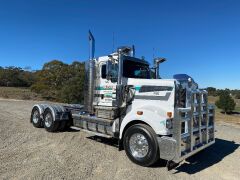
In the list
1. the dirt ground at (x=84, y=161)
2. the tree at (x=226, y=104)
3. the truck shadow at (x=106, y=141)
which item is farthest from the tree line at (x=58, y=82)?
the truck shadow at (x=106, y=141)

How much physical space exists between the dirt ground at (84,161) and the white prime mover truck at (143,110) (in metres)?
0.45

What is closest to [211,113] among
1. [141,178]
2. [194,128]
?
[194,128]

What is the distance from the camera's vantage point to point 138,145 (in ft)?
22.9

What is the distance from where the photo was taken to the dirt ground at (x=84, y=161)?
19.4 feet

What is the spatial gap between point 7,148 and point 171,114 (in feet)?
15.7

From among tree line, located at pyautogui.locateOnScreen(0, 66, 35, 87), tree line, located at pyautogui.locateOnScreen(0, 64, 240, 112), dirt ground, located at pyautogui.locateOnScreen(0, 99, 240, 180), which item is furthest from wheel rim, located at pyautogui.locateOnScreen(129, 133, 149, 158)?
tree line, located at pyautogui.locateOnScreen(0, 66, 35, 87)

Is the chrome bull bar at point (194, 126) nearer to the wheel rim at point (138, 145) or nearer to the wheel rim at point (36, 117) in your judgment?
the wheel rim at point (138, 145)

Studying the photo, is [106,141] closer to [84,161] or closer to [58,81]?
[84,161]

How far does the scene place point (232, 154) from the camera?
8695mm

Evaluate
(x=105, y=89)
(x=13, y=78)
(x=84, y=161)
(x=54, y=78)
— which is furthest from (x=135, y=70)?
(x=13, y=78)

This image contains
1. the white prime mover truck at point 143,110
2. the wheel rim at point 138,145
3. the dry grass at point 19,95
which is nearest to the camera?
the white prime mover truck at point 143,110

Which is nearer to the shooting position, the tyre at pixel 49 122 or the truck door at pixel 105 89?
the truck door at pixel 105 89

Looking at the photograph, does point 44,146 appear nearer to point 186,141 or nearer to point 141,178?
point 141,178

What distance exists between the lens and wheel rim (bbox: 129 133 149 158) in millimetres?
6824
